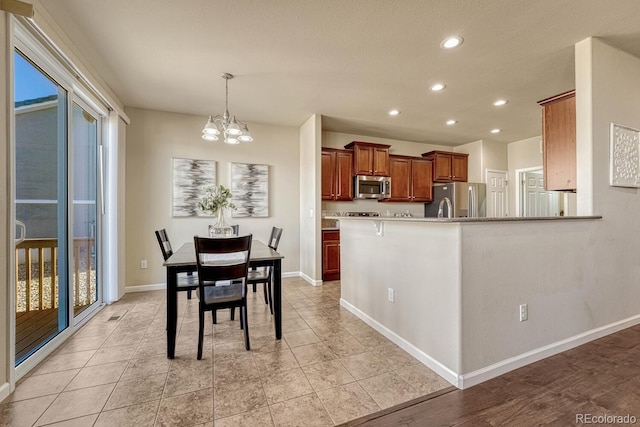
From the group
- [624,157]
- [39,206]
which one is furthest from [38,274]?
[624,157]

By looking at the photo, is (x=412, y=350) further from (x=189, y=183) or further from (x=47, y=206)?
(x=189, y=183)

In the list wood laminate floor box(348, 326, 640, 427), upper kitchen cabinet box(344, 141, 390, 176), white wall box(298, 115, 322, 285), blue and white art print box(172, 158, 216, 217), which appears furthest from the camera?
upper kitchen cabinet box(344, 141, 390, 176)

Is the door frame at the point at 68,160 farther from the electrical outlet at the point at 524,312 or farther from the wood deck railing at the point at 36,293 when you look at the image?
the electrical outlet at the point at 524,312

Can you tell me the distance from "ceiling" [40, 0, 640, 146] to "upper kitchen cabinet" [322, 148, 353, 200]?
95 cm

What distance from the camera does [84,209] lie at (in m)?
3.01

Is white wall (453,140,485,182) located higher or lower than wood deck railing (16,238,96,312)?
higher

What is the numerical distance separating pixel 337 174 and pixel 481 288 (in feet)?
11.0

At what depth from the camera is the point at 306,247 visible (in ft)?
15.0

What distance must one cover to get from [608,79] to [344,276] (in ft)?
10.2

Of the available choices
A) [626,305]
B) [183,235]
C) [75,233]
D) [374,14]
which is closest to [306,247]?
[183,235]

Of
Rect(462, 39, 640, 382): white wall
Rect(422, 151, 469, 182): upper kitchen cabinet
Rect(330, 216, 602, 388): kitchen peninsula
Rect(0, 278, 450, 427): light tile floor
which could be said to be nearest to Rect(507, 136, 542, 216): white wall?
Rect(422, 151, 469, 182): upper kitchen cabinet

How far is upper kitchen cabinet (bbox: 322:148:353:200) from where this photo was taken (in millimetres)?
4773

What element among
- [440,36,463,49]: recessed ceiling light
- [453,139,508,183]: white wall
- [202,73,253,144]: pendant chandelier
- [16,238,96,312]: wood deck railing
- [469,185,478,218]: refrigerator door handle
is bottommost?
[16,238,96,312]: wood deck railing

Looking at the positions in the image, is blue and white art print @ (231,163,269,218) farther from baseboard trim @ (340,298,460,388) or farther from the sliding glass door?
baseboard trim @ (340,298,460,388)
